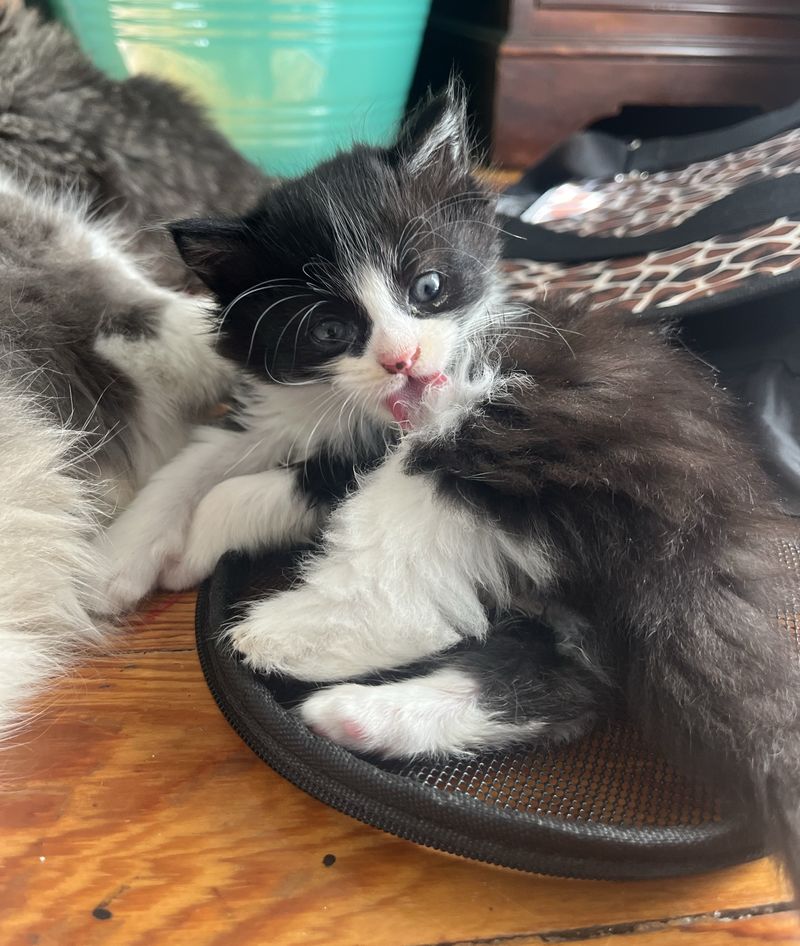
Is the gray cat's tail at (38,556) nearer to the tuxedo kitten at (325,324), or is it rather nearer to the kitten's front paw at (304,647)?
the tuxedo kitten at (325,324)

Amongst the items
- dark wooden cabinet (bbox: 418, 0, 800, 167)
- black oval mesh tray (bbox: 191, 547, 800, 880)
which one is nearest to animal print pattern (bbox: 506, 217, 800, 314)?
black oval mesh tray (bbox: 191, 547, 800, 880)

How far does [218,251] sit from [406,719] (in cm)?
63

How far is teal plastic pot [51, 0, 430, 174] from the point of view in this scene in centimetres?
215

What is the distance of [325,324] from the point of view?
101 centimetres

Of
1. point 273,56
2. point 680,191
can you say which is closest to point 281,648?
point 680,191

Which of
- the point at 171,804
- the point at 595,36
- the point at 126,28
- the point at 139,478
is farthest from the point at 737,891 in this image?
the point at 595,36

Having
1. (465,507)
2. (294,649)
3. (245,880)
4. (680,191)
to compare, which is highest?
(680,191)

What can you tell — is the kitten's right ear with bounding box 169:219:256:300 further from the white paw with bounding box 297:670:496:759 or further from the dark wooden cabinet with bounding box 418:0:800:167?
the dark wooden cabinet with bounding box 418:0:800:167

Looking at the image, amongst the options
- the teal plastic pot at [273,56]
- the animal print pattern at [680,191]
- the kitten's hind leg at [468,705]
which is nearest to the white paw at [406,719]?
the kitten's hind leg at [468,705]

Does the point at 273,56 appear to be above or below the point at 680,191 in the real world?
above

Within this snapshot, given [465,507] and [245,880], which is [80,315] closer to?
[465,507]

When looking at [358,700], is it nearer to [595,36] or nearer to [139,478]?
[139,478]

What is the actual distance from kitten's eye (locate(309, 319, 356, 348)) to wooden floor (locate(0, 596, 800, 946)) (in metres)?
0.49

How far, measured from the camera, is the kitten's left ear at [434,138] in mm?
1082
